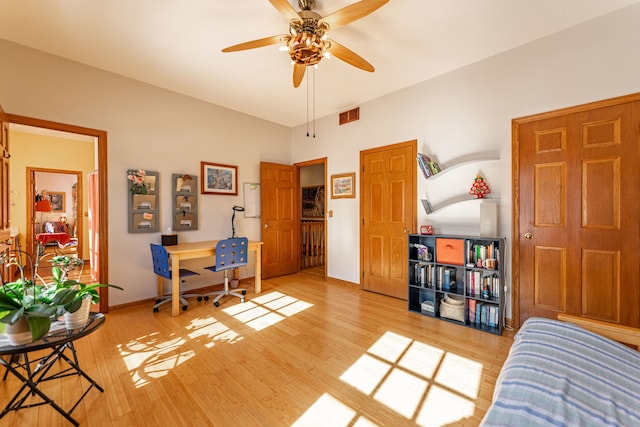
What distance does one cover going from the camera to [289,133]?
531 cm

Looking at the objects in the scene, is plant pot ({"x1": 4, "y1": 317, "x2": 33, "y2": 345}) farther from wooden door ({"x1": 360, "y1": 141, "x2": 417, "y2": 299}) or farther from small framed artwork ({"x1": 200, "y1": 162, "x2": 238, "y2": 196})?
wooden door ({"x1": 360, "y1": 141, "x2": 417, "y2": 299})

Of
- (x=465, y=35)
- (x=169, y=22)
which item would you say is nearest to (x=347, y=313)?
(x=465, y=35)

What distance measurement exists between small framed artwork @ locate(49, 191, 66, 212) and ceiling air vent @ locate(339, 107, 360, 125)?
8406 millimetres

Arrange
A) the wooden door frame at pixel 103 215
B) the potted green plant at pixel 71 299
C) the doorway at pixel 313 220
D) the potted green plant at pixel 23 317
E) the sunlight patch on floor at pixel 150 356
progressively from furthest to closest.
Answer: the doorway at pixel 313 220, the wooden door frame at pixel 103 215, the sunlight patch on floor at pixel 150 356, the potted green plant at pixel 71 299, the potted green plant at pixel 23 317

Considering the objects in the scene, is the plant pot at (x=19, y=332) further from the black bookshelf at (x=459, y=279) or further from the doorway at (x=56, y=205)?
the doorway at (x=56, y=205)

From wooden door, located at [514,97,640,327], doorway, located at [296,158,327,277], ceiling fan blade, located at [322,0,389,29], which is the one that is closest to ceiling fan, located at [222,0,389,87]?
ceiling fan blade, located at [322,0,389,29]

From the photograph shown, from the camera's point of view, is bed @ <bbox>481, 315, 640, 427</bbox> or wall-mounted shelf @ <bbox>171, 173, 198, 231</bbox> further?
wall-mounted shelf @ <bbox>171, 173, 198, 231</bbox>

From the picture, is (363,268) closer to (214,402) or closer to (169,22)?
(214,402)

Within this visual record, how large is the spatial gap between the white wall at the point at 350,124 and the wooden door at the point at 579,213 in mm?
157

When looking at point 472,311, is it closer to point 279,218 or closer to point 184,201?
point 279,218

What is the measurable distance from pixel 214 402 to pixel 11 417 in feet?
3.78

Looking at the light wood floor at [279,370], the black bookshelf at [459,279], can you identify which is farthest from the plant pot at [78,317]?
the black bookshelf at [459,279]

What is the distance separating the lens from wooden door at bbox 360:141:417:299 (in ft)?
11.8

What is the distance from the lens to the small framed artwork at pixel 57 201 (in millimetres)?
7469
